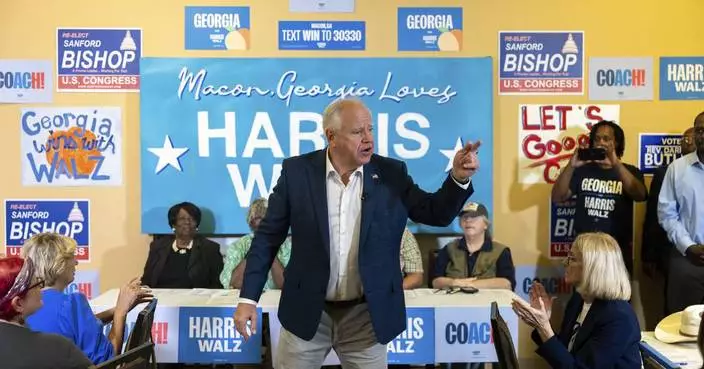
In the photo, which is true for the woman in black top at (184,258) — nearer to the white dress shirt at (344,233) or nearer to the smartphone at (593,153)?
the white dress shirt at (344,233)

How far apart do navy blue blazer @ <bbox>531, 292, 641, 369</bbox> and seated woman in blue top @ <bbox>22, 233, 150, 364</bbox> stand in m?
1.48

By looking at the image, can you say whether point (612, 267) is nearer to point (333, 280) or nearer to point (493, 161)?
point (333, 280)

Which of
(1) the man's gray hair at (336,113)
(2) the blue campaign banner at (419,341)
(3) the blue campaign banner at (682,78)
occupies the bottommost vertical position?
(2) the blue campaign banner at (419,341)

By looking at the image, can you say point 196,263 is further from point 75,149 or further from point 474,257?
point 474,257

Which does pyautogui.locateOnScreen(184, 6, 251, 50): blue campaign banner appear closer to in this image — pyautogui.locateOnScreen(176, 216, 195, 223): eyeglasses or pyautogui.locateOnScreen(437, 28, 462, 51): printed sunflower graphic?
pyautogui.locateOnScreen(176, 216, 195, 223): eyeglasses

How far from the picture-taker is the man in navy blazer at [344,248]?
2.05 meters

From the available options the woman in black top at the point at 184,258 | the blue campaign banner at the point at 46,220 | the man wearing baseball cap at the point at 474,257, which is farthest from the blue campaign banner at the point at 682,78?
the blue campaign banner at the point at 46,220

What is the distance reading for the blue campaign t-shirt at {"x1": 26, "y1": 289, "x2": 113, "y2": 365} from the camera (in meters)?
2.26

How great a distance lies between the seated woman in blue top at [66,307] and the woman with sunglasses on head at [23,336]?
0.39m

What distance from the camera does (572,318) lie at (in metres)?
2.36

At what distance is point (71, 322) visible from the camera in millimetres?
2283

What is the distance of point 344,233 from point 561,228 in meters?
2.75

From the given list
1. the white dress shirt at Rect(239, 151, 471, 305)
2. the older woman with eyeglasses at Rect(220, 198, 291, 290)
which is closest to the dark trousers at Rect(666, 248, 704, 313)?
the older woman with eyeglasses at Rect(220, 198, 291, 290)

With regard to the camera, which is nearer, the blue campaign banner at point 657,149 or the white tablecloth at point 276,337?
the white tablecloth at point 276,337
